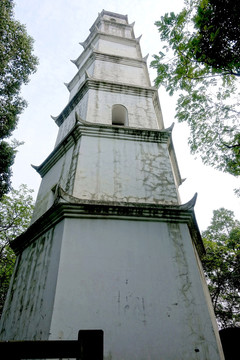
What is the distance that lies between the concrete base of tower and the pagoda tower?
0.02m

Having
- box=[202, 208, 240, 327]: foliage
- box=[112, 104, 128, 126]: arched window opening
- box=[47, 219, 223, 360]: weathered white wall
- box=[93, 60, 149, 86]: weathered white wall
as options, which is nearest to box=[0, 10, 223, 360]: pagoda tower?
box=[47, 219, 223, 360]: weathered white wall

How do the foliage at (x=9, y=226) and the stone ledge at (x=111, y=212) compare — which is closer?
the stone ledge at (x=111, y=212)

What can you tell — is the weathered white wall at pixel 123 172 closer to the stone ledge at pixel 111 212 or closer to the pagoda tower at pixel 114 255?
the pagoda tower at pixel 114 255

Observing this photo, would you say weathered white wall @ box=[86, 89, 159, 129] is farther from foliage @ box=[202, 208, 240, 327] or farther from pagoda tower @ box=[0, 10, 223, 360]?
foliage @ box=[202, 208, 240, 327]

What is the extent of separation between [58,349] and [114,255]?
117 inches

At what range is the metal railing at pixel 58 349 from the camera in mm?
2143

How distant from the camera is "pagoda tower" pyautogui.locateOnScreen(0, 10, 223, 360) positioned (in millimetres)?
4395

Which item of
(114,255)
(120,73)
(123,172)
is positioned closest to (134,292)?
(114,255)

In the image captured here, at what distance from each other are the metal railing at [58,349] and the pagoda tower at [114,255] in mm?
2264

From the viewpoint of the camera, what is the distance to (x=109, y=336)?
4273mm

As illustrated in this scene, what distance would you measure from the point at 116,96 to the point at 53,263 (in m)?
6.45

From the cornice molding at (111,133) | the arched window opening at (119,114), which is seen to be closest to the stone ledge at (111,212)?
the cornice molding at (111,133)

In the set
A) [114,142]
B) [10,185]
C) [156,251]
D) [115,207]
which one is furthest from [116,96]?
[10,185]

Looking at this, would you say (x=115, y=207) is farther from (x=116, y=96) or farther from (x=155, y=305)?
(x=116, y=96)
